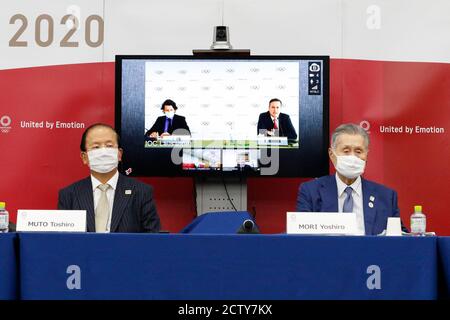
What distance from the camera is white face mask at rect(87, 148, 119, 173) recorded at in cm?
394

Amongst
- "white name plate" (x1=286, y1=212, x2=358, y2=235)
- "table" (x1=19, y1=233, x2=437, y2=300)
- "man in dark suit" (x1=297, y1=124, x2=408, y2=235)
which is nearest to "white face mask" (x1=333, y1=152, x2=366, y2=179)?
"man in dark suit" (x1=297, y1=124, x2=408, y2=235)

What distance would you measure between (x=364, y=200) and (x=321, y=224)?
1.46 m

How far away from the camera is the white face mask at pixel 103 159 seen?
12.9 ft

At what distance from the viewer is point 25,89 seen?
187 inches

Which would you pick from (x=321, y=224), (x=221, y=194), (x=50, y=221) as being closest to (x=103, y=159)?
(x=221, y=194)

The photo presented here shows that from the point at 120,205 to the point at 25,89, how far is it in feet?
4.08

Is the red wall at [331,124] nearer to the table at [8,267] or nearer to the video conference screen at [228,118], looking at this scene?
the video conference screen at [228,118]

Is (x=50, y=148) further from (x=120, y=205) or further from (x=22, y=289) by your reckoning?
(x=22, y=289)

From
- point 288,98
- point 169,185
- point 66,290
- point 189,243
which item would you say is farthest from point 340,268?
point 169,185

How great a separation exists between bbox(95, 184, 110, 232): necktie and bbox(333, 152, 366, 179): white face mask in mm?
1157

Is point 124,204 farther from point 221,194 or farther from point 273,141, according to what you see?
point 273,141

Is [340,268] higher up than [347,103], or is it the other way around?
[347,103]

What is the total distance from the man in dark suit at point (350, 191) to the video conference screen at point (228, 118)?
1.93 ft
